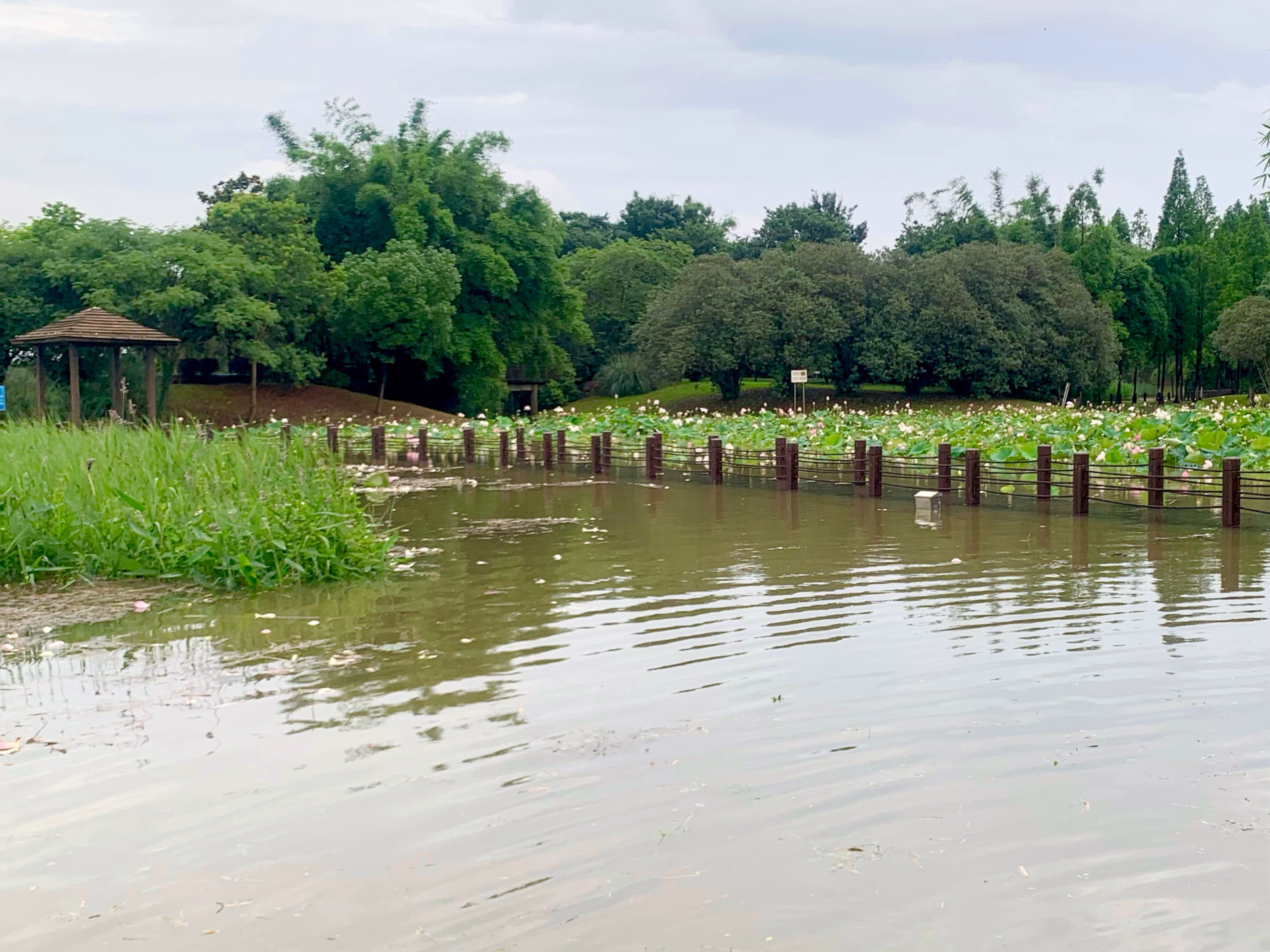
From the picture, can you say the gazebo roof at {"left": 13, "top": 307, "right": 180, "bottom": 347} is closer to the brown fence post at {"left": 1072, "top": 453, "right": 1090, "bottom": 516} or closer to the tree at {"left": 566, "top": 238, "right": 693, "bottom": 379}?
the brown fence post at {"left": 1072, "top": 453, "right": 1090, "bottom": 516}

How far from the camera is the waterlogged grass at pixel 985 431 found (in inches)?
671

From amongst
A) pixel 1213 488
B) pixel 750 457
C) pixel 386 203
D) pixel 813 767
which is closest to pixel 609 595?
pixel 813 767

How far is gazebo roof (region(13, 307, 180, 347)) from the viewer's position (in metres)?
25.2

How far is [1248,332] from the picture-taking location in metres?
46.5

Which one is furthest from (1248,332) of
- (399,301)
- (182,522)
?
(182,522)

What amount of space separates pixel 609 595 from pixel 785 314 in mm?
35945

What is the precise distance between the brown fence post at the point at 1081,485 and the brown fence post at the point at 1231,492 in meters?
1.64

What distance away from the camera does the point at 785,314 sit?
44188 millimetres

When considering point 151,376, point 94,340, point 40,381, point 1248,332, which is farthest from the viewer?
point 1248,332

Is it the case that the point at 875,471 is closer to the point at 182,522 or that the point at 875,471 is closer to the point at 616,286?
the point at 182,522

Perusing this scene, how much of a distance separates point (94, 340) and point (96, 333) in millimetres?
218

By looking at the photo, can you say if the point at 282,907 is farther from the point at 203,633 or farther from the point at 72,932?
the point at 203,633

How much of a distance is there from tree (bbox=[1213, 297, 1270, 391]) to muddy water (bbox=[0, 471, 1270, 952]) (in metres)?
42.1

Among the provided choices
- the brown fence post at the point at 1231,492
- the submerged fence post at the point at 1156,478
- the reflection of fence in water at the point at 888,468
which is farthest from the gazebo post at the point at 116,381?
the brown fence post at the point at 1231,492
